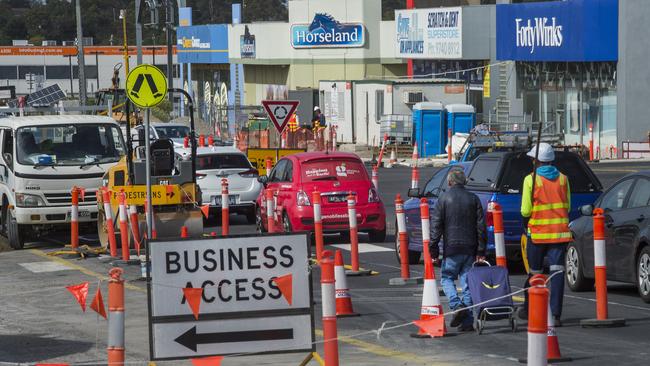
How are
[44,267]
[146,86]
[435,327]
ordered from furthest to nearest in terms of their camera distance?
[44,267], [146,86], [435,327]

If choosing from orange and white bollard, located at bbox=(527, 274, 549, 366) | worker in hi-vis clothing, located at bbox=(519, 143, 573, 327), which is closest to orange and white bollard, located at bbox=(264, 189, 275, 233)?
worker in hi-vis clothing, located at bbox=(519, 143, 573, 327)

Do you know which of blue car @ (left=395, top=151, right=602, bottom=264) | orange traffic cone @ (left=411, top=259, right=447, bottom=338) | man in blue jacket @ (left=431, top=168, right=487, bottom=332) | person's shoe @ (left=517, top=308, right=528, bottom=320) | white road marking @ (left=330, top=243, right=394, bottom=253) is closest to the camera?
orange traffic cone @ (left=411, top=259, right=447, bottom=338)

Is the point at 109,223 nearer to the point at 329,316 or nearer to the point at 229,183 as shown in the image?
the point at 229,183

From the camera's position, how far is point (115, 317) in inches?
378

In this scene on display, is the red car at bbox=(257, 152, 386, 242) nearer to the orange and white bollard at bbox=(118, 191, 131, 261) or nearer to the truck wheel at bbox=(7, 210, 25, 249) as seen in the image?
the orange and white bollard at bbox=(118, 191, 131, 261)

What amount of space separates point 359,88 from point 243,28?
22495mm

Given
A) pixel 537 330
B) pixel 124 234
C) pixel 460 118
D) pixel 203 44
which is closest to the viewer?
pixel 537 330

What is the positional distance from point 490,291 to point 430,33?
4861cm

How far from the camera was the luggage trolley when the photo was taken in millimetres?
13094

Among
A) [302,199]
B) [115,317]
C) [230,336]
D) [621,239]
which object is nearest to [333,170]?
[302,199]

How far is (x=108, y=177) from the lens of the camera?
76.4ft

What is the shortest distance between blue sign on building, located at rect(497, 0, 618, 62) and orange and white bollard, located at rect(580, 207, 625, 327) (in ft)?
113

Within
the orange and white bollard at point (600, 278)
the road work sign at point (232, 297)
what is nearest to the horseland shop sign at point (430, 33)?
the orange and white bollard at point (600, 278)

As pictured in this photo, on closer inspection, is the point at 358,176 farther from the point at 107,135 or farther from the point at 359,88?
the point at 359,88
